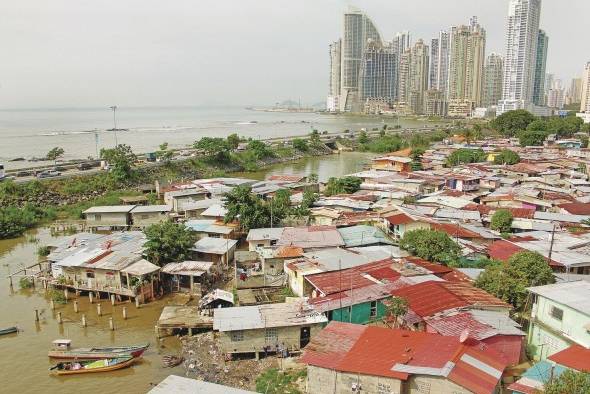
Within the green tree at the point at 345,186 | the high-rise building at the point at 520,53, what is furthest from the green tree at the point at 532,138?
the high-rise building at the point at 520,53

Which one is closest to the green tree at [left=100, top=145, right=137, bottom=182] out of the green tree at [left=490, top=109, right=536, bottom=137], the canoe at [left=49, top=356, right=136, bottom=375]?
the canoe at [left=49, top=356, right=136, bottom=375]

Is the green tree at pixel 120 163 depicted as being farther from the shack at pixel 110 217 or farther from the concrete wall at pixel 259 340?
the concrete wall at pixel 259 340

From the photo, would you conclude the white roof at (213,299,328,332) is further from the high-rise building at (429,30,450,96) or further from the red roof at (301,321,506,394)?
the high-rise building at (429,30,450,96)

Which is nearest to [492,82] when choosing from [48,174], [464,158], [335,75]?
[335,75]

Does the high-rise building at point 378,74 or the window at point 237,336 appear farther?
the high-rise building at point 378,74

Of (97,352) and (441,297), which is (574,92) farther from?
(97,352)

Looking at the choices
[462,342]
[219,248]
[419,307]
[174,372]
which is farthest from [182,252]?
[462,342]

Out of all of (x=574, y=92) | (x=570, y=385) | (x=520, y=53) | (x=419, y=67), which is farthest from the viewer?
(x=574, y=92)
